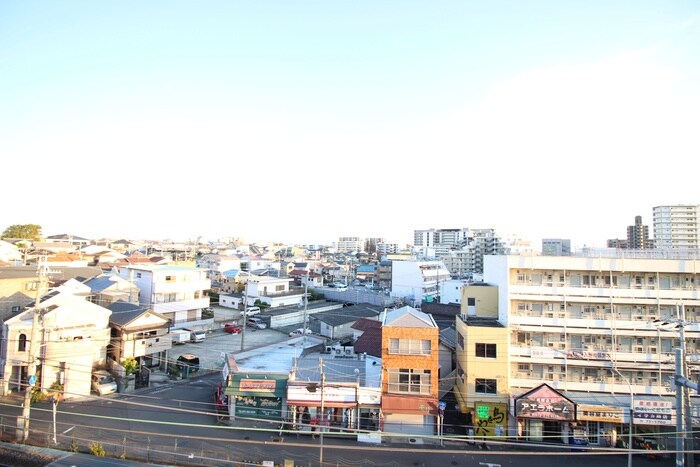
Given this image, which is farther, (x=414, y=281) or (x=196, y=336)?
(x=414, y=281)

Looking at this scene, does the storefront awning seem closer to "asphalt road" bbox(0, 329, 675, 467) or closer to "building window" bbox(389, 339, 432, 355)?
"asphalt road" bbox(0, 329, 675, 467)

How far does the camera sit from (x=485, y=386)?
71.7ft

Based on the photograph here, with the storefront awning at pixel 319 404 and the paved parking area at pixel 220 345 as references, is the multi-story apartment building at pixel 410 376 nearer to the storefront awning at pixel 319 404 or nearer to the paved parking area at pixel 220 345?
the storefront awning at pixel 319 404

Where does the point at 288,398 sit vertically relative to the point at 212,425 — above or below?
above

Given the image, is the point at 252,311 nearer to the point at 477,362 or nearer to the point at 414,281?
the point at 414,281

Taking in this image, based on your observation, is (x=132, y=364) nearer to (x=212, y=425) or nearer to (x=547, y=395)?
(x=212, y=425)

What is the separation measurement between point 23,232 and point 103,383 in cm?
7791

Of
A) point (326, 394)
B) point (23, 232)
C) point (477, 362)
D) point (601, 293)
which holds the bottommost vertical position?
point (326, 394)

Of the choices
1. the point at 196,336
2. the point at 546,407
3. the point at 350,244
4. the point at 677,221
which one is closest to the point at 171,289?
the point at 196,336

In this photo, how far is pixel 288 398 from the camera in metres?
20.5

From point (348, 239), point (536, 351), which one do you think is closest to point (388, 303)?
point (536, 351)

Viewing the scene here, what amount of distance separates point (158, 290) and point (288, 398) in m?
21.2

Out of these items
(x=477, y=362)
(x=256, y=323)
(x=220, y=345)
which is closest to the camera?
(x=477, y=362)

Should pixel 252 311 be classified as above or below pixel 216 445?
above
